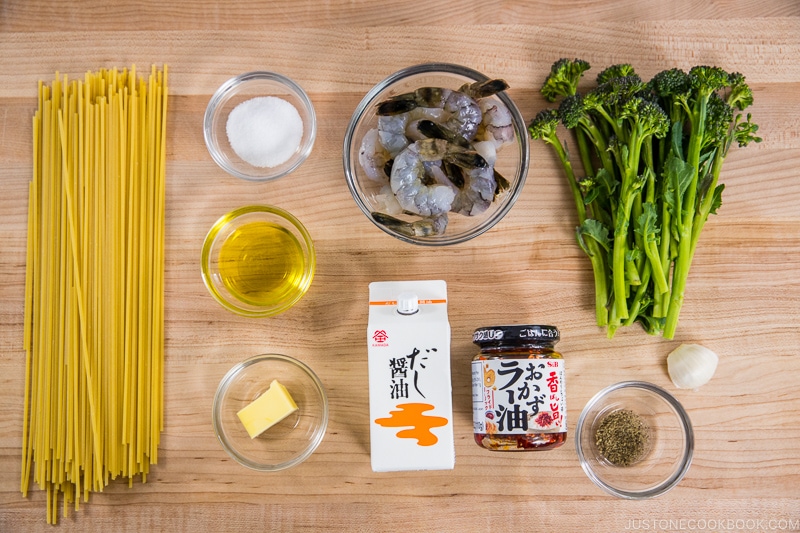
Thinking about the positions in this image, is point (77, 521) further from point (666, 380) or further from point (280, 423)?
point (666, 380)

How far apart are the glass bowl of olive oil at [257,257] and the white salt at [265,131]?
13 centimetres

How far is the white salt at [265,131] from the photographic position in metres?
1.37

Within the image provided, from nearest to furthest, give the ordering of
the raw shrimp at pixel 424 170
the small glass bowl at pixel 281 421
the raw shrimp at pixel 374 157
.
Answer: the raw shrimp at pixel 424 170
the raw shrimp at pixel 374 157
the small glass bowl at pixel 281 421

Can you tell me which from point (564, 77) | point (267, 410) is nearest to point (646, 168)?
point (564, 77)

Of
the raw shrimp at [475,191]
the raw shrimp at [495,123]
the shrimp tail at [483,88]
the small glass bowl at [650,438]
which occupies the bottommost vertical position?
the small glass bowl at [650,438]

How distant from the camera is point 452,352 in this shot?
1.40m

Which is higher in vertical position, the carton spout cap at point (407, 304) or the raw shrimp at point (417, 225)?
the raw shrimp at point (417, 225)

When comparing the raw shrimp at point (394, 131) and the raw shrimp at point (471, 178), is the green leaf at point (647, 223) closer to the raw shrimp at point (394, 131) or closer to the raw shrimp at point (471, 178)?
the raw shrimp at point (471, 178)

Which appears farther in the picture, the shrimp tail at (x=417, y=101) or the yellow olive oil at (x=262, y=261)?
the yellow olive oil at (x=262, y=261)

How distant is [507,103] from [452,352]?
0.59 meters

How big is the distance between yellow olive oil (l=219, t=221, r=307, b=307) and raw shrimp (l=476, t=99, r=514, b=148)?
50 cm

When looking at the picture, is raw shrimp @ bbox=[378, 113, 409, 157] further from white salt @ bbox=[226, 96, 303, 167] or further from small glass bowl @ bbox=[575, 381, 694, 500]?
small glass bowl @ bbox=[575, 381, 694, 500]

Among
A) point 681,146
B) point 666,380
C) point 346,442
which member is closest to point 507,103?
point 681,146

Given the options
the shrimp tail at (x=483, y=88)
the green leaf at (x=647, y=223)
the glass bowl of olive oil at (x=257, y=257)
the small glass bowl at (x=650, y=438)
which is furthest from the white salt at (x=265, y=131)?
the small glass bowl at (x=650, y=438)
